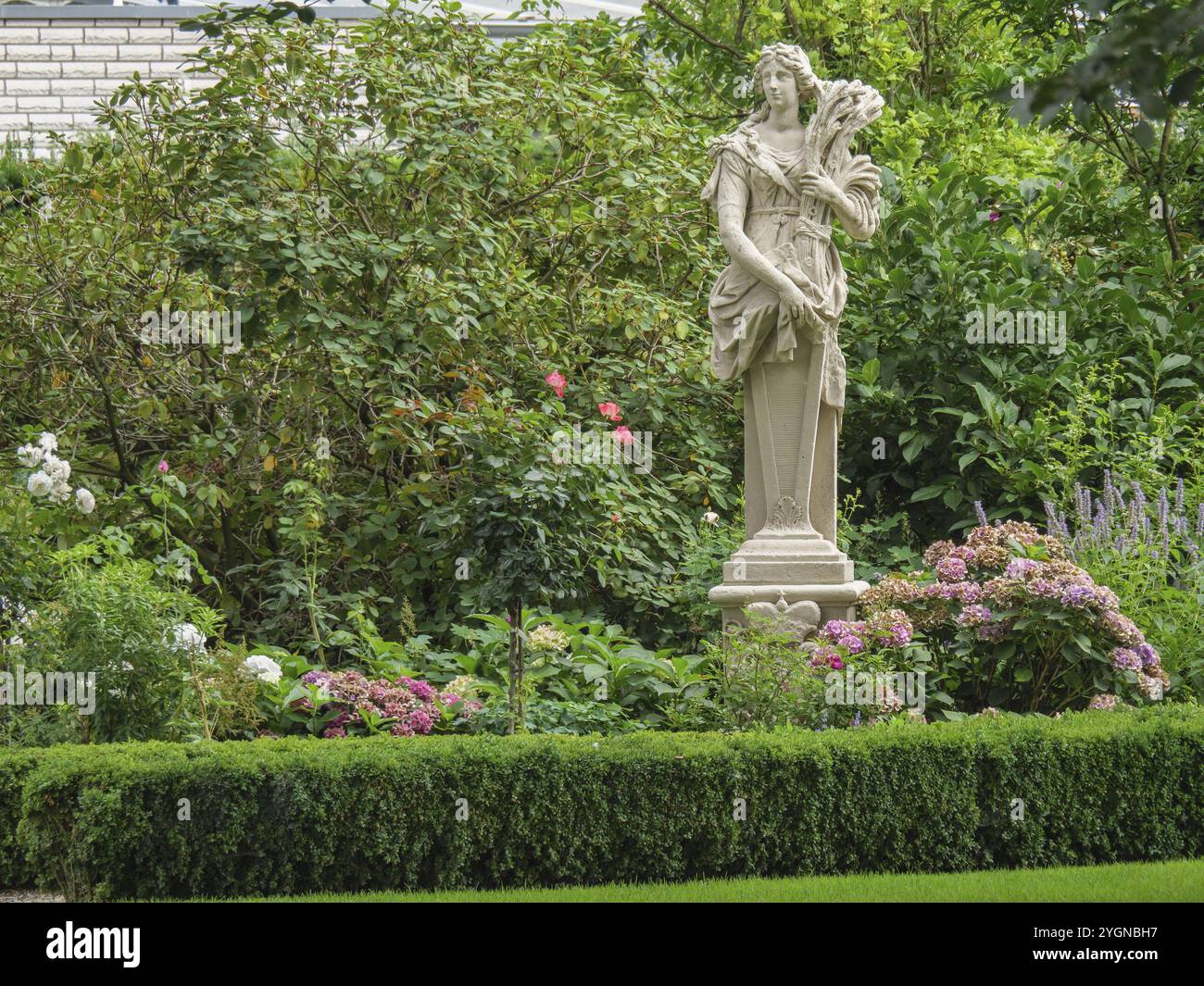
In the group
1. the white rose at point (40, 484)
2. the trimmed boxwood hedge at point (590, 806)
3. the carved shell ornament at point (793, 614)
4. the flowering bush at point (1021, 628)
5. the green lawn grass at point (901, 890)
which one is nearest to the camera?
the green lawn grass at point (901, 890)

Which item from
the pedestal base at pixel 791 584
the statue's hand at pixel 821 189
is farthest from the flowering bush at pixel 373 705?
the statue's hand at pixel 821 189

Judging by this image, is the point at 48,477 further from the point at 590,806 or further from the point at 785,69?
the point at 785,69

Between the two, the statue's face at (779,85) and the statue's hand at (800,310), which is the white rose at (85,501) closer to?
the statue's hand at (800,310)

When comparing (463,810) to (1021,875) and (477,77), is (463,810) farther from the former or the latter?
(477,77)

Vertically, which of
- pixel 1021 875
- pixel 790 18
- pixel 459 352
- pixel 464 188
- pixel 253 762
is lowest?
pixel 1021 875

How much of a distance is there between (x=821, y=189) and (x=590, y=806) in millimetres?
3450

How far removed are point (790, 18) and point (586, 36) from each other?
98.2 inches

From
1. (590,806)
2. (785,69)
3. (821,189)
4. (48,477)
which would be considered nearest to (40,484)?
(48,477)

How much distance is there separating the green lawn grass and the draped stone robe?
2.42 m

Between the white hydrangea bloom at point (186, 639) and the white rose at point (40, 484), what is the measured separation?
1611 mm

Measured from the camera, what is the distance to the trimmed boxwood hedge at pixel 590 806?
5.59 metres

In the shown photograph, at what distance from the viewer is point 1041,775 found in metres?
6.09
